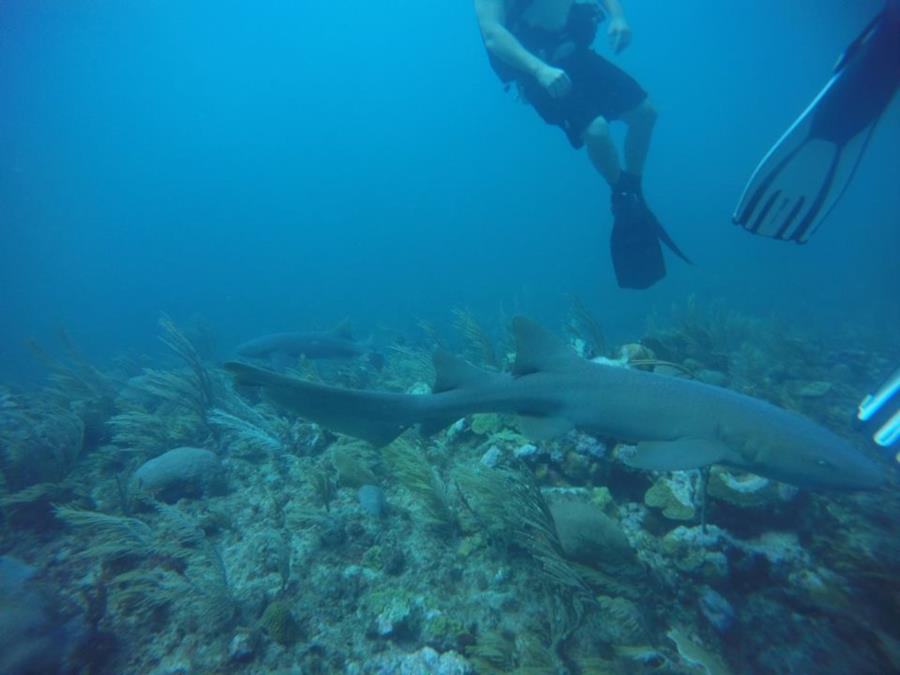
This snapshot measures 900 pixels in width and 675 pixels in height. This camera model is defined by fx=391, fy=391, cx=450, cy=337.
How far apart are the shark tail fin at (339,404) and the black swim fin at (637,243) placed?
3.88m

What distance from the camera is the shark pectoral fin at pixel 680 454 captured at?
114 inches

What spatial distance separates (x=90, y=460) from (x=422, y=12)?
207 m

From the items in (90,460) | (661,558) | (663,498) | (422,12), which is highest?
(422,12)

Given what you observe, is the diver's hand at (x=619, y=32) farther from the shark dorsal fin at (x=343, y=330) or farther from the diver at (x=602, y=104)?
the shark dorsal fin at (x=343, y=330)

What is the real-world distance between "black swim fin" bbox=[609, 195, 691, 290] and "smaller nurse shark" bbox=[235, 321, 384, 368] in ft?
22.1

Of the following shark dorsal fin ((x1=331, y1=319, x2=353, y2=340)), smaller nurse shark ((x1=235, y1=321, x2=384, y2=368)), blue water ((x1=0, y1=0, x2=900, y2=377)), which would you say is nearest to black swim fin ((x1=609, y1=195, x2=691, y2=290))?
smaller nurse shark ((x1=235, y1=321, x2=384, y2=368))

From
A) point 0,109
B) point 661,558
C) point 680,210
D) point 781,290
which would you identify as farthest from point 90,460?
point 680,210

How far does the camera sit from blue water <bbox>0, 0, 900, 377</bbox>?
46688 mm

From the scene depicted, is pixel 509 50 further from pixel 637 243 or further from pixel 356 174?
pixel 356 174

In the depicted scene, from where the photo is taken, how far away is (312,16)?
157750mm

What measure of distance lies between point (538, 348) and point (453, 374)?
0.84 m

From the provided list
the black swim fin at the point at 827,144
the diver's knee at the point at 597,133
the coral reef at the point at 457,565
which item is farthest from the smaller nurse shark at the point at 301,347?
the black swim fin at the point at 827,144

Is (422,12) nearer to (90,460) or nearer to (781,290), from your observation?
(781,290)

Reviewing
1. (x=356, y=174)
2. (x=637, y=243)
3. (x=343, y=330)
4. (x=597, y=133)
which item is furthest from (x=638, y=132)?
(x=356, y=174)
